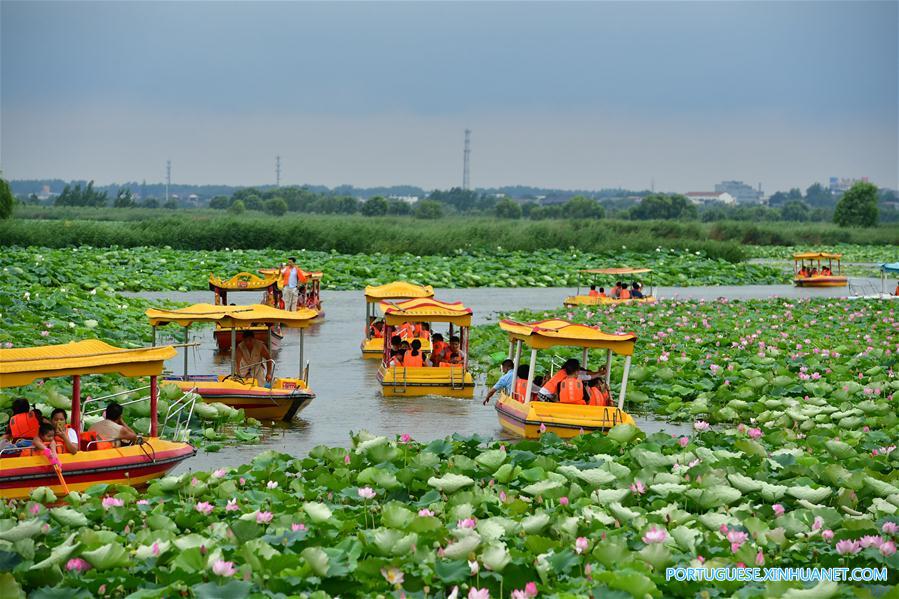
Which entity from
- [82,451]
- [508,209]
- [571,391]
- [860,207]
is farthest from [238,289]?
[508,209]

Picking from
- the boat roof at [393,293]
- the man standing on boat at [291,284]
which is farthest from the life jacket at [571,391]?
the man standing on boat at [291,284]

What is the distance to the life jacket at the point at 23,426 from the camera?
11.4m

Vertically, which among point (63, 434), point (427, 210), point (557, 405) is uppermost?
point (427, 210)

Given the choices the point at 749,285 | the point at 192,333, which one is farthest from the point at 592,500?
the point at 749,285

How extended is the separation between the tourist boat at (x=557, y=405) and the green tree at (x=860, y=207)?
304 ft

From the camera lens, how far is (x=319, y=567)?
7.64 metres

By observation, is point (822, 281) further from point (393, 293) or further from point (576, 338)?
point (576, 338)

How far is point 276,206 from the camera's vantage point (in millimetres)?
136125

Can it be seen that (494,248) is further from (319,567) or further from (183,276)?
(319,567)

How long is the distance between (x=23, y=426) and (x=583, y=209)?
11687 cm

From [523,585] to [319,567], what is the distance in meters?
1.33

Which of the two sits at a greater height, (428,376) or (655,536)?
(655,536)

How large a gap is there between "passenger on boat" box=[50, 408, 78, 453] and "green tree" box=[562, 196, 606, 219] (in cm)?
11558

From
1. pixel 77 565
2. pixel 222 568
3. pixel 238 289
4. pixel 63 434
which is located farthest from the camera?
pixel 238 289
